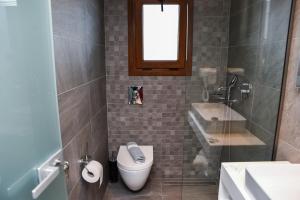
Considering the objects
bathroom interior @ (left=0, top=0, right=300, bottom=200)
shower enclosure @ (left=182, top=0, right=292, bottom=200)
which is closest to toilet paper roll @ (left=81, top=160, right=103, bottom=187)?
bathroom interior @ (left=0, top=0, right=300, bottom=200)

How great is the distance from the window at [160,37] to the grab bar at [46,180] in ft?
5.33

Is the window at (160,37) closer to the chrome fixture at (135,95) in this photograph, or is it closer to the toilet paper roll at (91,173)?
the chrome fixture at (135,95)

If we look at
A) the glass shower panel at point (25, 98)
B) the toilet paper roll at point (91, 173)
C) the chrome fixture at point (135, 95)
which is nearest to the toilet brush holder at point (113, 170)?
the chrome fixture at point (135, 95)

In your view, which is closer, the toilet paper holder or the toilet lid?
the toilet paper holder

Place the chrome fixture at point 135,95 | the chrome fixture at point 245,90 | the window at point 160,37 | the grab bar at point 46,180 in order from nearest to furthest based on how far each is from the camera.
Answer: the grab bar at point 46,180 → the chrome fixture at point 245,90 → the window at point 160,37 → the chrome fixture at point 135,95

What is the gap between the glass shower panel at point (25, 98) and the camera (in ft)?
2.41

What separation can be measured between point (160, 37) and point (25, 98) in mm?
1912

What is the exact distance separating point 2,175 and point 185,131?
2.10 m

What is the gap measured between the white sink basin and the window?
4.90 ft

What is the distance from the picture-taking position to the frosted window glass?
2422 millimetres

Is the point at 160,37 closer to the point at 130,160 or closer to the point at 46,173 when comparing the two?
the point at 130,160

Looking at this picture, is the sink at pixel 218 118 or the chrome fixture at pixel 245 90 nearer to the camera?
the chrome fixture at pixel 245 90

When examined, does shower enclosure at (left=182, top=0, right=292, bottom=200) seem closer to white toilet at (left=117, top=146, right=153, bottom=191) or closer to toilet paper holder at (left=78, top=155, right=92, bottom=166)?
white toilet at (left=117, top=146, right=153, bottom=191)

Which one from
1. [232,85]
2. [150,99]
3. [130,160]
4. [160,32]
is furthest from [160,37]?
[130,160]
